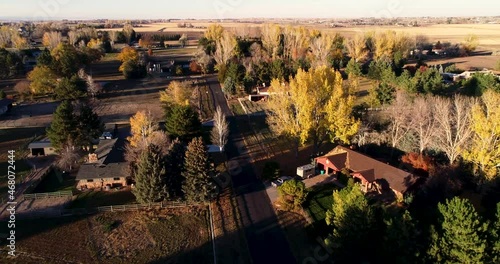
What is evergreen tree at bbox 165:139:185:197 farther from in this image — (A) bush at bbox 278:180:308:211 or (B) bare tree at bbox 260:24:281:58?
(B) bare tree at bbox 260:24:281:58

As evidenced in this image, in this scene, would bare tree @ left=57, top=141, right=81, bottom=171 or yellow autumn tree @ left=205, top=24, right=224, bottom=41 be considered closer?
bare tree @ left=57, top=141, right=81, bottom=171

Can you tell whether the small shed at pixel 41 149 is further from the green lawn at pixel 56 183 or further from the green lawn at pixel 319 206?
the green lawn at pixel 319 206

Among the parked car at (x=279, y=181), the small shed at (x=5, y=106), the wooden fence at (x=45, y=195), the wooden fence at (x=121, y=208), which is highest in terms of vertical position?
the small shed at (x=5, y=106)

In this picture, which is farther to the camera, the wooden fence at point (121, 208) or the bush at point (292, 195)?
the wooden fence at point (121, 208)

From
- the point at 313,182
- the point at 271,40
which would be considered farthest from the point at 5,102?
the point at 271,40

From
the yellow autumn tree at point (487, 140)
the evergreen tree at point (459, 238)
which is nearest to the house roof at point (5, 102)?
the evergreen tree at point (459, 238)

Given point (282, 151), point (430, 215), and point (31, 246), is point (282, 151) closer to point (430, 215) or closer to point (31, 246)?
point (430, 215)

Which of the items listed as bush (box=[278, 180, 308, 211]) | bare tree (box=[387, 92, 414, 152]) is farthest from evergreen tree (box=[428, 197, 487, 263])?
bare tree (box=[387, 92, 414, 152])
